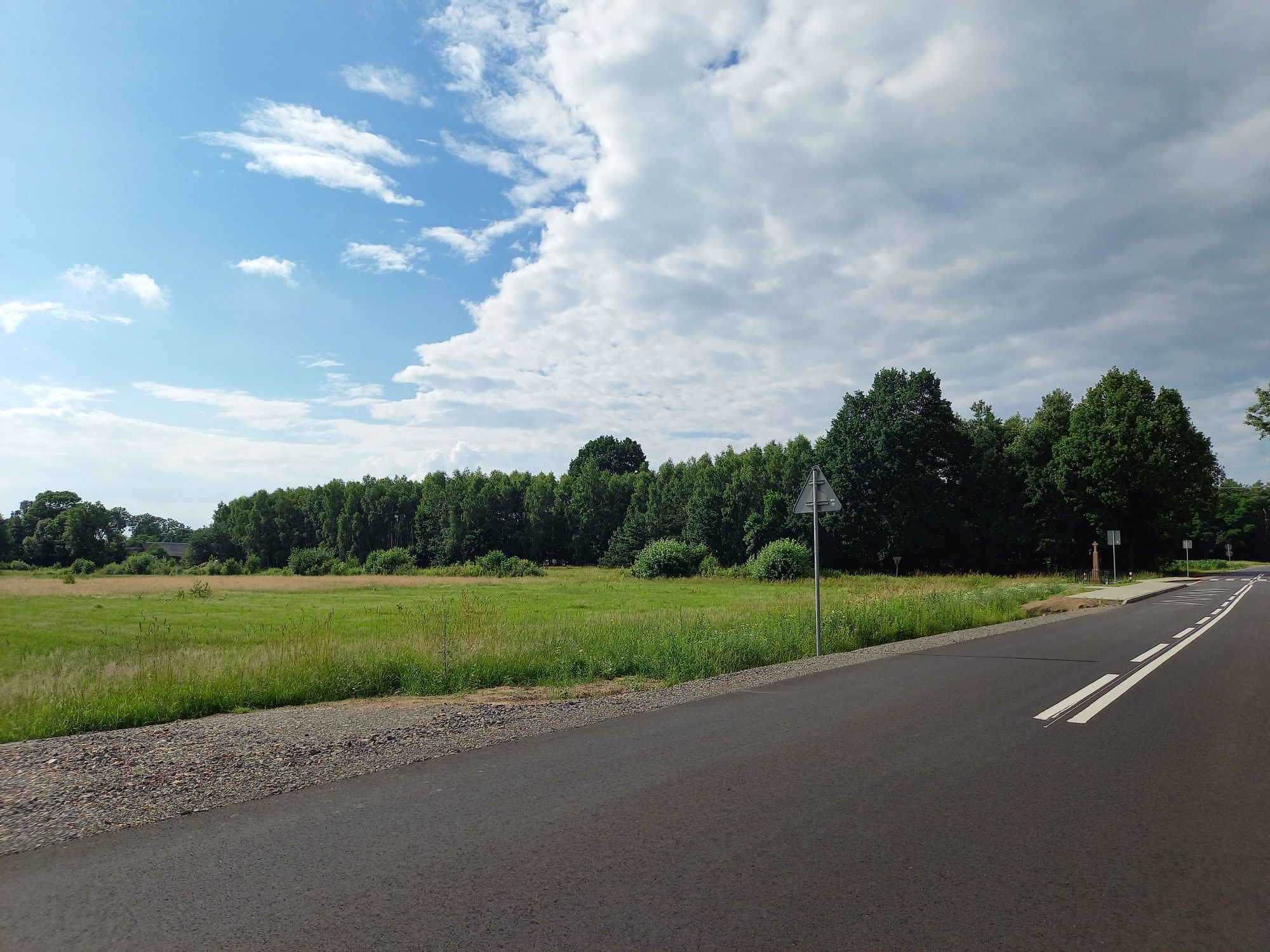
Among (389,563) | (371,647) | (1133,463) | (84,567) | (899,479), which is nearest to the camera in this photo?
(371,647)

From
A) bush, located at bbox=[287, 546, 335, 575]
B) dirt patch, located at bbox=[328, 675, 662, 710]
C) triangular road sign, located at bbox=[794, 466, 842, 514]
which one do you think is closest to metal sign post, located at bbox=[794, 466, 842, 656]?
triangular road sign, located at bbox=[794, 466, 842, 514]

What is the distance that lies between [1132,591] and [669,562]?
31.9m

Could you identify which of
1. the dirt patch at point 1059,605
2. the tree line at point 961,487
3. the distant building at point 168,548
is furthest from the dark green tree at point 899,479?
the distant building at point 168,548

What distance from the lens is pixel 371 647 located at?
13.1 metres

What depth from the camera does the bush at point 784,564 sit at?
170ft

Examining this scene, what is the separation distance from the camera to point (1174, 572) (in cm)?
6012

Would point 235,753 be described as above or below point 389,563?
above

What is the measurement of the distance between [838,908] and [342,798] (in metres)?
3.63

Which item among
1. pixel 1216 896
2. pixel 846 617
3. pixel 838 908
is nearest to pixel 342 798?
pixel 838 908

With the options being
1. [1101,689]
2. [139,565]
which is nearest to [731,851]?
[1101,689]

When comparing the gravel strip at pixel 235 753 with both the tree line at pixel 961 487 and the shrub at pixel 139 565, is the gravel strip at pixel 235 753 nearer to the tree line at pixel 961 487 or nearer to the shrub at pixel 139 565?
the tree line at pixel 961 487

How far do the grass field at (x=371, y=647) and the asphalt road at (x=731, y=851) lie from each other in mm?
4895

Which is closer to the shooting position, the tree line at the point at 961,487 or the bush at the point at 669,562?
the tree line at the point at 961,487

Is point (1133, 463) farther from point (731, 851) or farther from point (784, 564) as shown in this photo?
point (731, 851)
